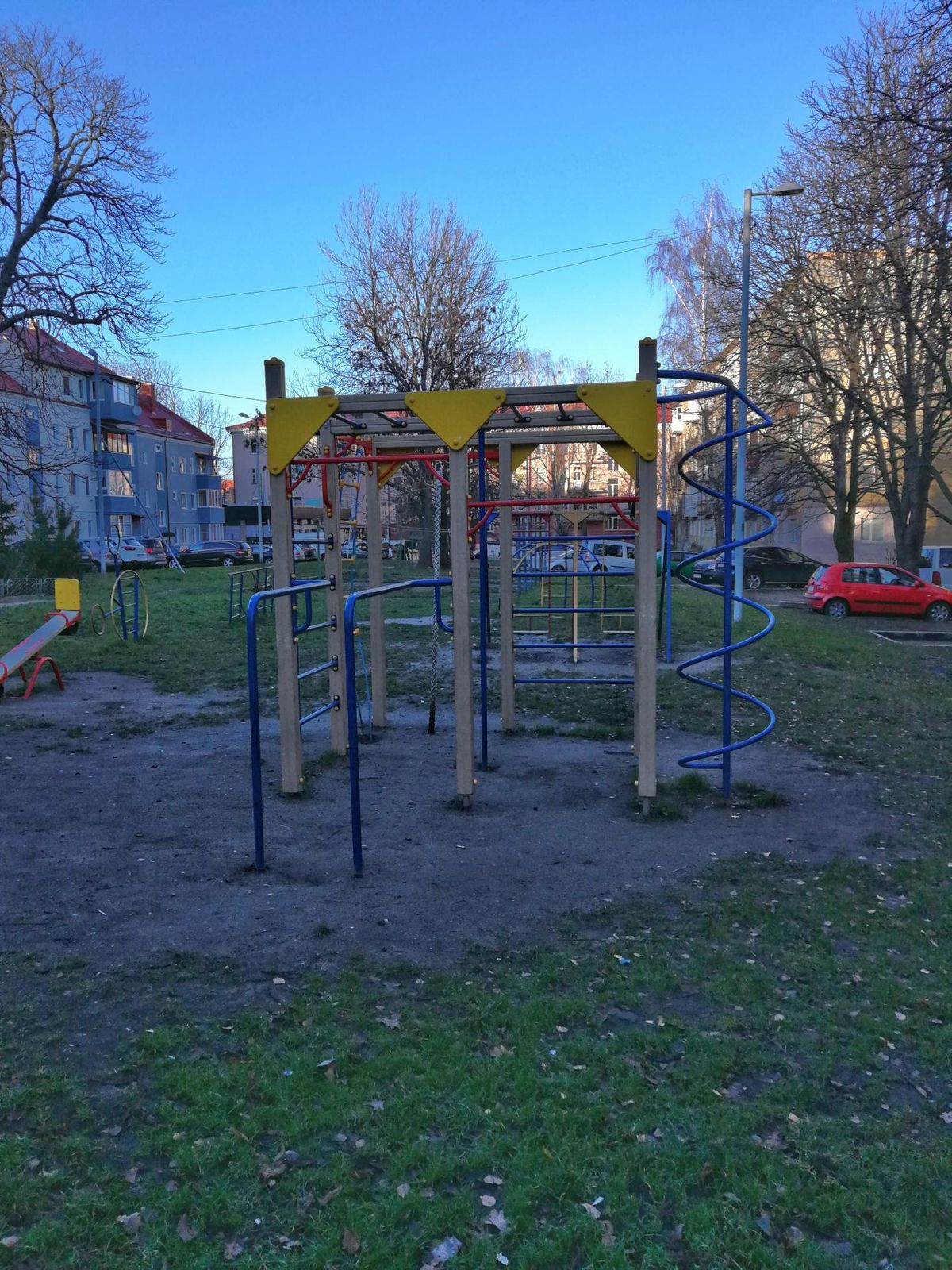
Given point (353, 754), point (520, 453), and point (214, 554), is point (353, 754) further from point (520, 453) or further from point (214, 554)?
point (214, 554)

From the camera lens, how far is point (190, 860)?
17.2 ft

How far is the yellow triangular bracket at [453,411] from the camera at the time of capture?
19.0 ft

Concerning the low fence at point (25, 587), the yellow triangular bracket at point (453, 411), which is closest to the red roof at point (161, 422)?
the low fence at point (25, 587)

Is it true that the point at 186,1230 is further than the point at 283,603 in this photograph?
No

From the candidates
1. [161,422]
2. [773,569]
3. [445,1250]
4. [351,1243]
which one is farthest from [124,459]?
[445,1250]

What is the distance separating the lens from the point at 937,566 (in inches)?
1204

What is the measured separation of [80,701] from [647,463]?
711 centimetres

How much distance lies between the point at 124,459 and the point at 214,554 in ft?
47.8

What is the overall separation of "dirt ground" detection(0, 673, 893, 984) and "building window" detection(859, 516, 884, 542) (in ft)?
121

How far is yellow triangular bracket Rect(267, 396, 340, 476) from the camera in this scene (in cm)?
602

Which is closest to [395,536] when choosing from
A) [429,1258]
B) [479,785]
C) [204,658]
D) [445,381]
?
[445,381]

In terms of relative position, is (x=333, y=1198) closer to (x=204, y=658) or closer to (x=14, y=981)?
(x=14, y=981)

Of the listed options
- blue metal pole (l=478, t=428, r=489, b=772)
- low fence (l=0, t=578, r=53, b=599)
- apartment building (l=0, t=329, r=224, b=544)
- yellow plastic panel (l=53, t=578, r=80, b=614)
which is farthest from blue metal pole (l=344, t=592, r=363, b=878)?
apartment building (l=0, t=329, r=224, b=544)

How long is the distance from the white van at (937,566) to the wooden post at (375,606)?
23.3m
